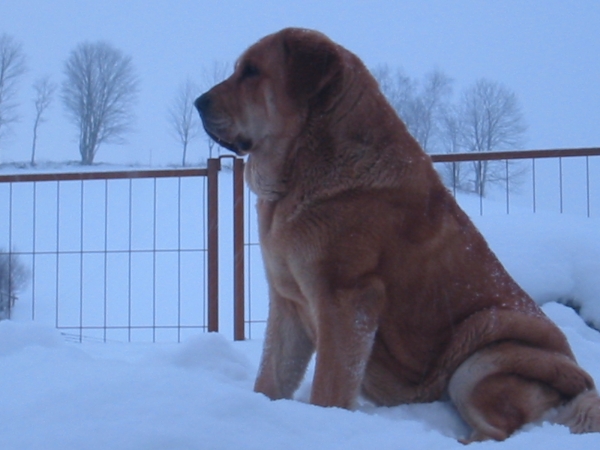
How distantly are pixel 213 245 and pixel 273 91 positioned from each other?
2712 millimetres

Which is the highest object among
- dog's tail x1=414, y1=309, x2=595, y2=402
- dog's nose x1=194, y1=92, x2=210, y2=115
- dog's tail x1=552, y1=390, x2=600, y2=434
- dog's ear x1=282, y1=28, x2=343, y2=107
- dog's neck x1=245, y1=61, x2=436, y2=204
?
dog's ear x1=282, y1=28, x2=343, y2=107

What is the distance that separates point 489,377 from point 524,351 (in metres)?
0.15

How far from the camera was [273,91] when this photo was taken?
7.79 ft

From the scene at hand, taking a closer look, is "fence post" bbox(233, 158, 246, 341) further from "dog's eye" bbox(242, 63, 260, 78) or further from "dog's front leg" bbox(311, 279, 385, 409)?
"dog's front leg" bbox(311, 279, 385, 409)

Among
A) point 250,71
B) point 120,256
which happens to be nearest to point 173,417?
point 250,71

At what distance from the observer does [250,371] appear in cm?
294

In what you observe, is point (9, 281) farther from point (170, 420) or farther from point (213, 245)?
point (170, 420)

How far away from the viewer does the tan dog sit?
84.0 inches

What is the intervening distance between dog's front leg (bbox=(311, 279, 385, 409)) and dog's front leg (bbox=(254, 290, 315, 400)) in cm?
39

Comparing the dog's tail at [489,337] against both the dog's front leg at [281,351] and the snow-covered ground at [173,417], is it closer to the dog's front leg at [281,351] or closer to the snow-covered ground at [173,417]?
the snow-covered ground at [173,417]

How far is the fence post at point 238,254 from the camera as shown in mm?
4863

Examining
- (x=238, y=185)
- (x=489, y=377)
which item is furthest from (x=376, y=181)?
(x=238, y=185)

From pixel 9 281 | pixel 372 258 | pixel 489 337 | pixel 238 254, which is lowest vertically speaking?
pixel 9 281

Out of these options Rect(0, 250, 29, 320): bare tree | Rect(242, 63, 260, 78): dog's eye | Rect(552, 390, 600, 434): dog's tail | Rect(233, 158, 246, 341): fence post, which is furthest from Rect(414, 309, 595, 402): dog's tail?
Rect(0, 250, 29, 320): bare tree
